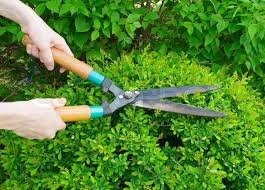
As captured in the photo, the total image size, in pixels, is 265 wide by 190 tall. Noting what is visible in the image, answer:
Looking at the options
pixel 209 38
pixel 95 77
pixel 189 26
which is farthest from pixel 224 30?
pixel 95 77

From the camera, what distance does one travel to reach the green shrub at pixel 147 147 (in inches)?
96.2

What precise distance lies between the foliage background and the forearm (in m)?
0.37

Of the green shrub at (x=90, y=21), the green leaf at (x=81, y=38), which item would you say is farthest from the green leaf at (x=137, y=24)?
the green leaf at (x=81, y=38)

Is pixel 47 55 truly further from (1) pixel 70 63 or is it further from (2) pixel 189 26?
(2) pixel 189 26

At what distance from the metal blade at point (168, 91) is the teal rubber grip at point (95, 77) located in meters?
0.17

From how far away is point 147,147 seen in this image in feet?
8.05

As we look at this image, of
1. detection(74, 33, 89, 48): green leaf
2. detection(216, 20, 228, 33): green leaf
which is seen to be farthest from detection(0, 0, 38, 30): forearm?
detection(216, 20, 228, 33): green leaf

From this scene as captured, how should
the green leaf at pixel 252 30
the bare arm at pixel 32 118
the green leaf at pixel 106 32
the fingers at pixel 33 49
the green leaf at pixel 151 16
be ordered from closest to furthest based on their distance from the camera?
the bare arm at pixel 32 118 < the fingers at pixel 33 49 < the green leaf at pixel 252 30 < the green leaf at pixel 106 32 < the green leaf at pixel 151 16

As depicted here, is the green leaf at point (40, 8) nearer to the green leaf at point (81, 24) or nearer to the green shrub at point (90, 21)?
the green shrub at point (90, 21)

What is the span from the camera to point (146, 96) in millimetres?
2533

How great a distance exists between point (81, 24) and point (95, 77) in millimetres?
505

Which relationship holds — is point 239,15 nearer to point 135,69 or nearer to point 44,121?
point 135,69

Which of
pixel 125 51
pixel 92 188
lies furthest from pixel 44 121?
pixel 125 51

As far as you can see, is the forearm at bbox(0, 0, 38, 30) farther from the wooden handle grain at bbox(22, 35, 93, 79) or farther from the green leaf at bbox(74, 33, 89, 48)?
the green leaf at bbox(74, 33, 89, 48)
